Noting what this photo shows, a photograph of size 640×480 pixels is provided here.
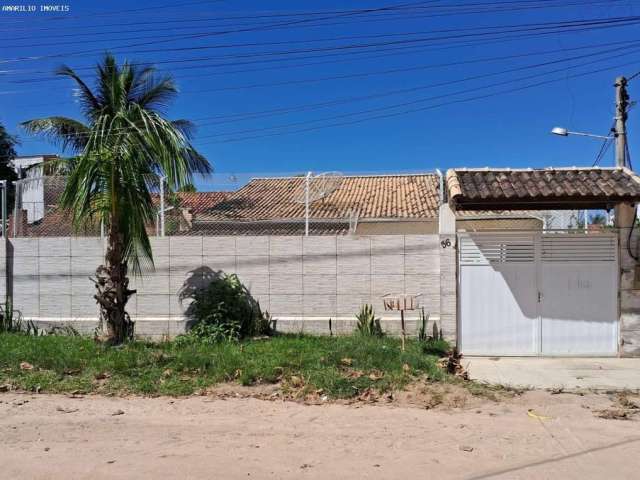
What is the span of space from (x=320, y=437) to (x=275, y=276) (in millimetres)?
4862

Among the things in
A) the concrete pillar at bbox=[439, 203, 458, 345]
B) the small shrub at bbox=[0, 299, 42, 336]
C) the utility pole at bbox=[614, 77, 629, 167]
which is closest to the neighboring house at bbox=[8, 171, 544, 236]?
the concrete pillar at bbox=[439, 203, 458, 345]


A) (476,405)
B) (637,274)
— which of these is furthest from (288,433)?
(637,274)

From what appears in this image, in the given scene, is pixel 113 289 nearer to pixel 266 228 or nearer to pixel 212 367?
pixel 212 367

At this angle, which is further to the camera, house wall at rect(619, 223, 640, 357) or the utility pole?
the utility pole

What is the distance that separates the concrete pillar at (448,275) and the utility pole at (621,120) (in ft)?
38.7

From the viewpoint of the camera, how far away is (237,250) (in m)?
9.93

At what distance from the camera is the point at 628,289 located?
891cm

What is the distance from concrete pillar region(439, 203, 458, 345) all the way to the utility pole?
11786 millimetres

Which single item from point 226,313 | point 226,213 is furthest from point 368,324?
point 226,213

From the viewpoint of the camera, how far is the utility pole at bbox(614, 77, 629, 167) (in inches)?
709

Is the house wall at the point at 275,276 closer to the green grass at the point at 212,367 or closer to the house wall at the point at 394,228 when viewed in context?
the green grass at the point at 212,367

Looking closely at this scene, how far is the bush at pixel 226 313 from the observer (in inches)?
359

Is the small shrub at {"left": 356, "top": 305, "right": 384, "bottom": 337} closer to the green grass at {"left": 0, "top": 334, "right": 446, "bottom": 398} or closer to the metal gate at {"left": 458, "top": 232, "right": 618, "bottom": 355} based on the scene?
the green grass at {"left": 0, "top": 334, "right": 446, "bottom": 398}

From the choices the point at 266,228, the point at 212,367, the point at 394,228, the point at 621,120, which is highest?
the point at 621,120
